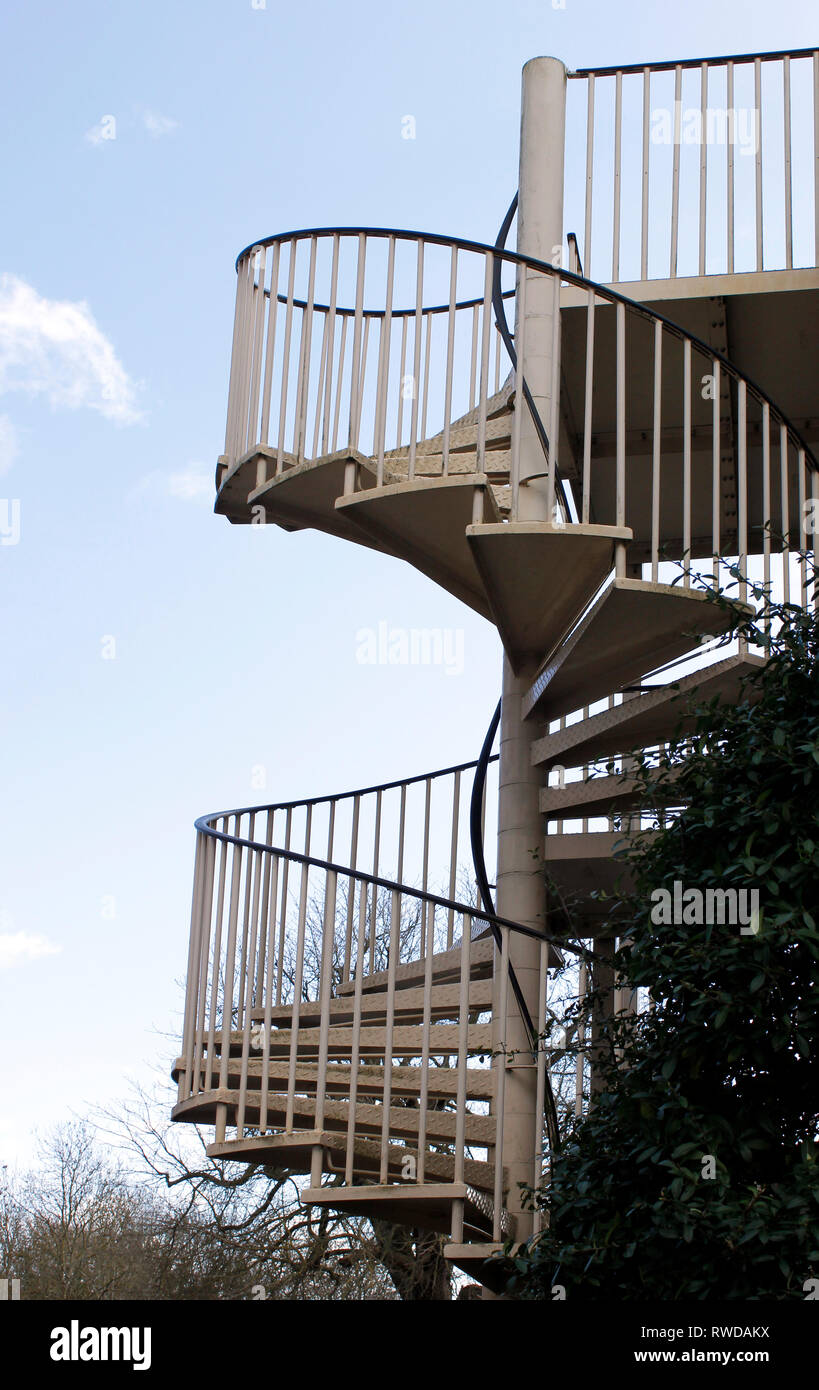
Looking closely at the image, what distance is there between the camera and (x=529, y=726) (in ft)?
17.5

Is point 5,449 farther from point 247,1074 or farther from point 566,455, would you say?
Answer: point 247,1074

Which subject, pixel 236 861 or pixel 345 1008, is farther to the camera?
pixel 345 1008

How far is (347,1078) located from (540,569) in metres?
1.84

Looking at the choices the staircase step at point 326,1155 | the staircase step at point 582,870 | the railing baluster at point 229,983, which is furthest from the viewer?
the staircase step at point 582,870

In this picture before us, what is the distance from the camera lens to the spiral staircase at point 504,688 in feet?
14.2

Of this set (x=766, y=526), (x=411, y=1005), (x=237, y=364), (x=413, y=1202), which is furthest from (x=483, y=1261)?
(x=237, y=364)

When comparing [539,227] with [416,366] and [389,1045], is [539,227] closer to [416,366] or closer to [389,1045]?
[416,366]

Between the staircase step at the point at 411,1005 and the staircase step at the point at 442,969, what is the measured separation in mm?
102

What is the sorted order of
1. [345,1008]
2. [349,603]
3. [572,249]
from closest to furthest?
[345,1008] < [572,249] < [349,603]

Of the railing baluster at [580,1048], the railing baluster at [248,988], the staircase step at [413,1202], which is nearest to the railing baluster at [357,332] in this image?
the railing baluster at [248,988]

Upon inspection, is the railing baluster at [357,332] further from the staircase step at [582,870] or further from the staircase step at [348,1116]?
the staircase step at [348,1116]

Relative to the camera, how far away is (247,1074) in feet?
14.6
